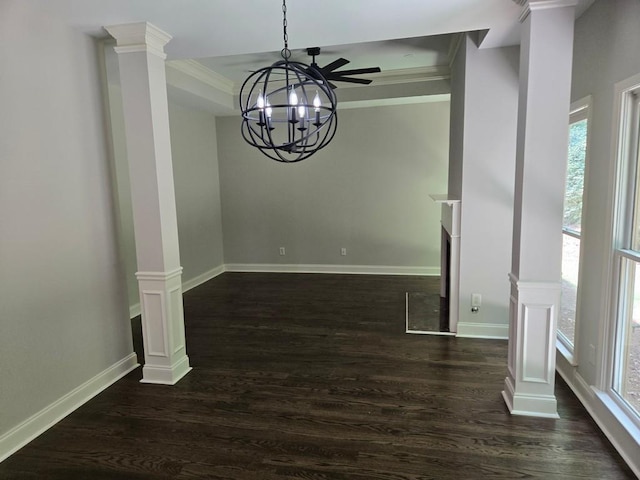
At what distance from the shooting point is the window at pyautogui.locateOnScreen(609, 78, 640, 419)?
212 cm

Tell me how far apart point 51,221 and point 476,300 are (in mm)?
3556

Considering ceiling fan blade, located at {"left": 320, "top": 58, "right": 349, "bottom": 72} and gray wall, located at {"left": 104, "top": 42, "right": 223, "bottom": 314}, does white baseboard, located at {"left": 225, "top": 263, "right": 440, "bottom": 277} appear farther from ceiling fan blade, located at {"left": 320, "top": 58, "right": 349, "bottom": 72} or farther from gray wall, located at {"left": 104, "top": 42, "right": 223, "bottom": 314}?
ceiling fan blade, located at {"left": 320, "top": 58, "right": 349, "bottom": 72}

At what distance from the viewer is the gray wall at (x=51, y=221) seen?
2.24 m

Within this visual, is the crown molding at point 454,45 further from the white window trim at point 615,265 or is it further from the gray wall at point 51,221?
the gray wall at point 51,221

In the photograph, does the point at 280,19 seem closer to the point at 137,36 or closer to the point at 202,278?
the point at 137,36

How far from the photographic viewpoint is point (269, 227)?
6.60 metres

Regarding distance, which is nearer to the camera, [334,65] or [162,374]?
[162,374]

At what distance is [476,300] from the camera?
12.1ft

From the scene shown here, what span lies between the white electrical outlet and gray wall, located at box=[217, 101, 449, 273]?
248 centimetres

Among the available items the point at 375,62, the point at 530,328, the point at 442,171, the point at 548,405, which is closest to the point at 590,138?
the point at 530,328

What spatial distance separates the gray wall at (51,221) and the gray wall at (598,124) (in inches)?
137

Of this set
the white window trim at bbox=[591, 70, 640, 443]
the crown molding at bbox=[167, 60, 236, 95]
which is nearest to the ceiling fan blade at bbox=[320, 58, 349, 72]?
the crown molding at bbox=[167, 60, 236, 95]

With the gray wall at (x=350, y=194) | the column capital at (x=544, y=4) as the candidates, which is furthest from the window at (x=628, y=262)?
the gray wall at (x=350, y=194)

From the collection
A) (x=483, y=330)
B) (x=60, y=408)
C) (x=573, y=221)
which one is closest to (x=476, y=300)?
(x=483, y=330)
